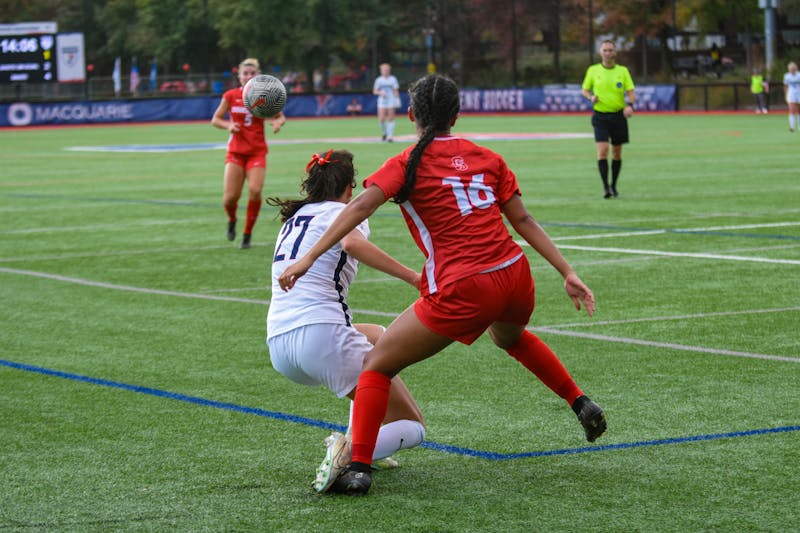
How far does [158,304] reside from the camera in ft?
37.7

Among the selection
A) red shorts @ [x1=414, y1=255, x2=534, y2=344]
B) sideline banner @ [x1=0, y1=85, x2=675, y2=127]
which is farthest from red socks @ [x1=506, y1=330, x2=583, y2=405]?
sideline banner @ [x1=0, y1=85, x2=675, y2=127]

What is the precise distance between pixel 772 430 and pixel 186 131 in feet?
158

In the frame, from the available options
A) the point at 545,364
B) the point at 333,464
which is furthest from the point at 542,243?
the point at 333,464

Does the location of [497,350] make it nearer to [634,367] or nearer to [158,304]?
[634,367]

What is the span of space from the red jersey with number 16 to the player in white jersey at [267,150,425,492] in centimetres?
21

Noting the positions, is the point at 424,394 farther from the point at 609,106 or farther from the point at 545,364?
the point at 609,106

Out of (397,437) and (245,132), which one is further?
(245,132)

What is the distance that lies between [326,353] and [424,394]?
2025 mm

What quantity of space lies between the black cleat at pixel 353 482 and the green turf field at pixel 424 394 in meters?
0.06

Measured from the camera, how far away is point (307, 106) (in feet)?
223

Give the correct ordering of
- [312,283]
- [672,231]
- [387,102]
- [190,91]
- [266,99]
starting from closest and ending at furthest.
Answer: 1. [312,283]
2. [266,99]
3. [672,231]
4. [387,102]
5. [190,91]

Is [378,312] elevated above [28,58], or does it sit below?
below

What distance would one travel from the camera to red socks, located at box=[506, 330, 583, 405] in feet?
20.3

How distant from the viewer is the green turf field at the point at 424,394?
5.62 metres
